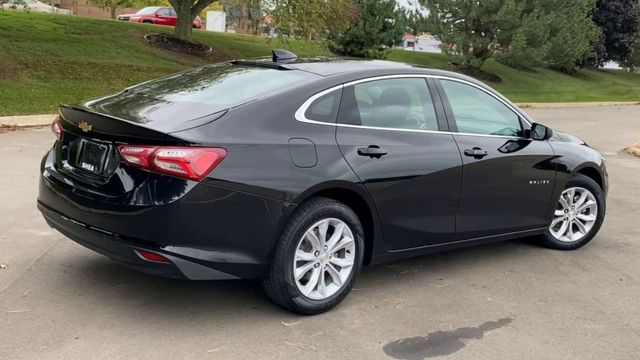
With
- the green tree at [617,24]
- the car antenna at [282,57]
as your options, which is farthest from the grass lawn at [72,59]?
the green tree at [617,24]

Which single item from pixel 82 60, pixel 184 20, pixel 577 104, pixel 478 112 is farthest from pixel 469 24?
pixel 478 112

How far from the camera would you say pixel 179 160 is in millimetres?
3652

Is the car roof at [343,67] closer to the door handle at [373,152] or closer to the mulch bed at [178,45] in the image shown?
the door handle at [373,152]

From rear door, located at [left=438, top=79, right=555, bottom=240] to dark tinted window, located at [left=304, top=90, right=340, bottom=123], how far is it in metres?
1.02

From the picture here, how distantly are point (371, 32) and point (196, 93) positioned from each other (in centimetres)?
2351

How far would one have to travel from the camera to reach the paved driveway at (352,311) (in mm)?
3787

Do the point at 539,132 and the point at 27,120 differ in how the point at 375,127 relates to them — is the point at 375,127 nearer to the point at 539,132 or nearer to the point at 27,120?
the point at 539,132

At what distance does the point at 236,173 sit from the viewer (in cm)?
376

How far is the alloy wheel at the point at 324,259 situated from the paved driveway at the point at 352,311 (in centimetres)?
20

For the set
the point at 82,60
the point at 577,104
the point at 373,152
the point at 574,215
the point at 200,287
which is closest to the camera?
the point at 373,152

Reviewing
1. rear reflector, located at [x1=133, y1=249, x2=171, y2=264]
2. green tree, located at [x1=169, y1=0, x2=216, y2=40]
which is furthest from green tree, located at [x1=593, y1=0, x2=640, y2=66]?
rear reflector, located at [x1=133, y1=249, x2=171, y2=264]

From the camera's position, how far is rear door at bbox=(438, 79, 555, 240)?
4965 millimetres

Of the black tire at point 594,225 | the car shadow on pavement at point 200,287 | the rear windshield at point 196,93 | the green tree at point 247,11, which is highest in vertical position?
the green tree at point 247,11

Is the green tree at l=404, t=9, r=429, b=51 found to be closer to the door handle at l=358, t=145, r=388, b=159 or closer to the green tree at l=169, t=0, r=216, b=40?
the green tree at l=169, t=0, r=216, b=40
